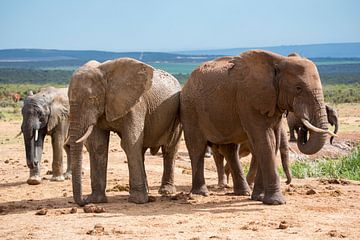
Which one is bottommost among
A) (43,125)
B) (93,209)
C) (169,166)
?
(93,209)

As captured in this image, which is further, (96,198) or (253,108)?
(96,198)

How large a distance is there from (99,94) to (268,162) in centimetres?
247

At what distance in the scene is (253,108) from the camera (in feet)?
36.1

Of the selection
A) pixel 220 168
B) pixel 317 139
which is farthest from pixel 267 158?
pixel 220 168

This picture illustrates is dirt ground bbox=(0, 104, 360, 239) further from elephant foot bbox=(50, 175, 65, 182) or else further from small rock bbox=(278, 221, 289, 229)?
elephant foot bbox=(50, 175, 65, 182)

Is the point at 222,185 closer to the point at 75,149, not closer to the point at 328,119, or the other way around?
the point at 75,149

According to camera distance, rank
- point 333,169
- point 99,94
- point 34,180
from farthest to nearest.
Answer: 1. point 333,169
2. point 34,180
3. point 99,94

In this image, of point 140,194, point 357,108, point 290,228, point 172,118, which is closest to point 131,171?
point 140,194

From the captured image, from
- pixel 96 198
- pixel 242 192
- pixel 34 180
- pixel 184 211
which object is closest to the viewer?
pixel 184 211

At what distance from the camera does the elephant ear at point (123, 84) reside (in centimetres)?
1120

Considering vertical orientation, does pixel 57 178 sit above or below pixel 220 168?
below

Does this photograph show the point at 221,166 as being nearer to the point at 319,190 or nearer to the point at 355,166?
the point at 319,190

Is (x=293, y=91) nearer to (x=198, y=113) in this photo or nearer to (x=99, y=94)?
(x=198, y=113)

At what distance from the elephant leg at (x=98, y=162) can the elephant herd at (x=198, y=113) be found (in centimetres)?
1
